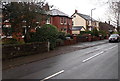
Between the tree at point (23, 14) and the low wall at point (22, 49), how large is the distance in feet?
8.01

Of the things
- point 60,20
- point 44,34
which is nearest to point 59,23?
point 60,20

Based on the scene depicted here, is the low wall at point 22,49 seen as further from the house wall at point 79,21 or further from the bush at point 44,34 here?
the house wall at point 79,21

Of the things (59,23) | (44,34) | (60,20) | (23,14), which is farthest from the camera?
(60,20)

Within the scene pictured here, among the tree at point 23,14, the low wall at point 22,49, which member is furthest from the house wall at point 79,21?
the low wall at point 22,49

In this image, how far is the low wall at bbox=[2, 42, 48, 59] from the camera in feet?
48.7

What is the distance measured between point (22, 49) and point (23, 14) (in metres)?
3.91

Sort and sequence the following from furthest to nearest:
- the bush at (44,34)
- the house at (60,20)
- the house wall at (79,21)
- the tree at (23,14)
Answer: the house wall at (79,21) < the house at (60,20) < the bush at (44,34) < the tree at (23,14)

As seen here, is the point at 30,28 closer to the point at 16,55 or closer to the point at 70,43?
the point at 16,55

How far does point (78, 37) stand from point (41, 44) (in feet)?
56.1

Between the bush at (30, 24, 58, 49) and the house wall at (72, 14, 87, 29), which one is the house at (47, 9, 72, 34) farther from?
the bush at (30, 24, 58, 49)

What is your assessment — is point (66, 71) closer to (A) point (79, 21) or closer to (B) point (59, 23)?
(B) point (59, 23)

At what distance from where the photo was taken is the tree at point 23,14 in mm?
18245

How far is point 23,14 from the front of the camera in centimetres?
1895

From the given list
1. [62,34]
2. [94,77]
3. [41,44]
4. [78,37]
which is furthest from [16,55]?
[78,37]
